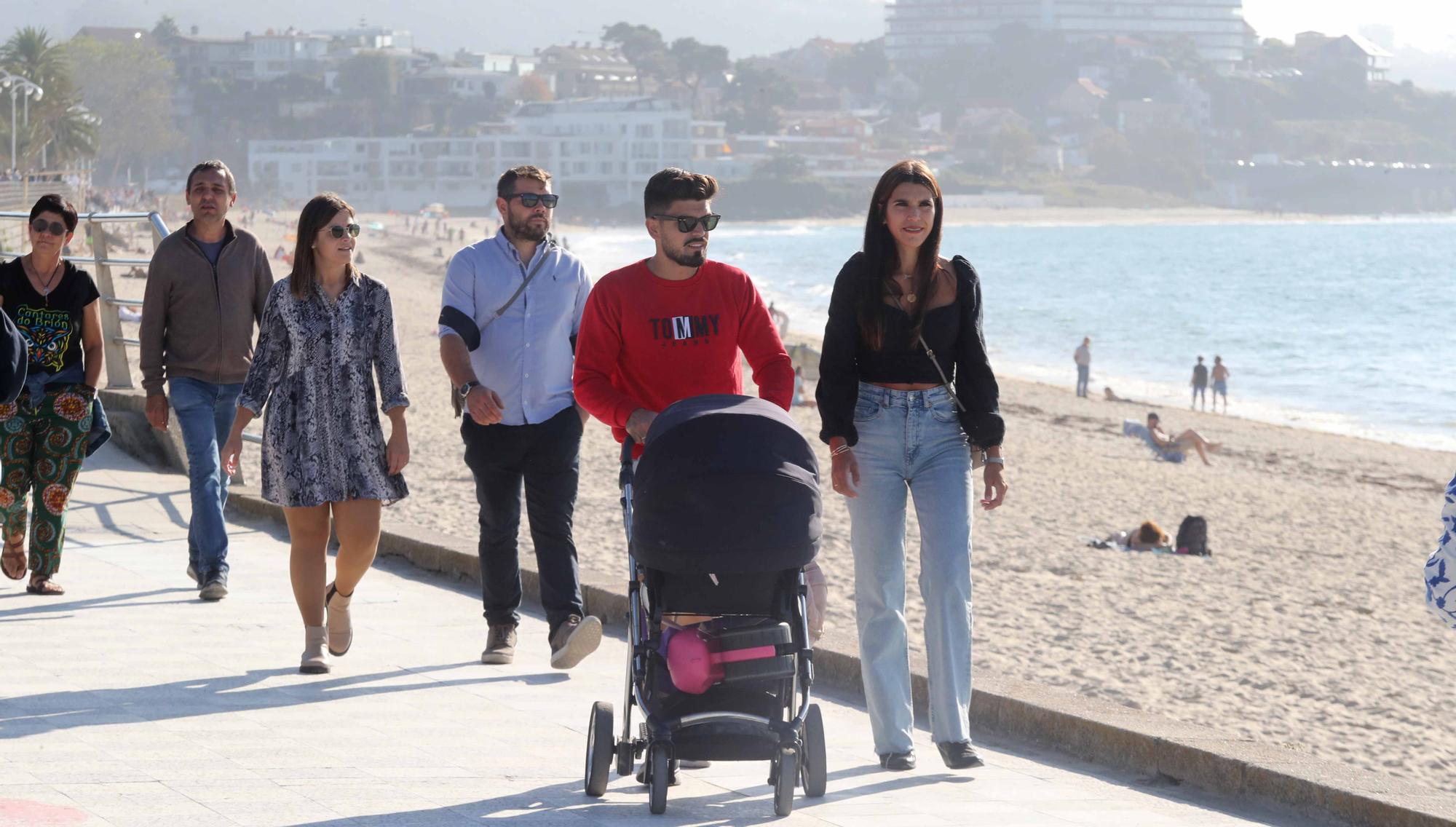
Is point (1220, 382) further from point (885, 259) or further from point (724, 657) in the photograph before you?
point (724, 657)

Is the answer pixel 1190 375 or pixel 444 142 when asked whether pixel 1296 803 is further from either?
pixel 444 142

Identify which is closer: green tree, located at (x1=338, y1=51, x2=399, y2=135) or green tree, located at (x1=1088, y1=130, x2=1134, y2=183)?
green tree, located at (x1=338, y1=51, x2=399, y2=135)

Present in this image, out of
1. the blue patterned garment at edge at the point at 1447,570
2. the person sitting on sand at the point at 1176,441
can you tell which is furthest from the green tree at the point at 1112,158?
the blue patterned garment at edge at the point at 1447,570

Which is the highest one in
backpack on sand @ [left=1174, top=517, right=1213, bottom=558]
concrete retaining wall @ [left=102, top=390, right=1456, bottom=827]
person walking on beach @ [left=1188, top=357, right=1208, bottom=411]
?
concrete retaining wall @ [left=102, top=390, right=1456, bottom=827]

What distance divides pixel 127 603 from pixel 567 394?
1993 millimetres

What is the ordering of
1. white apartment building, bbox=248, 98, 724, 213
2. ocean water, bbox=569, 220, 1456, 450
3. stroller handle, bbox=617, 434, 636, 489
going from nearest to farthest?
stroller handle, bbox=617, 434, 636, 489
ocean water, bbox=569, 220, 1456, 450
white apartment building, bbox=248, 98, 724, 213

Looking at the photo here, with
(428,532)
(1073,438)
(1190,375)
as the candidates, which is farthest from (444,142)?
(428,532)

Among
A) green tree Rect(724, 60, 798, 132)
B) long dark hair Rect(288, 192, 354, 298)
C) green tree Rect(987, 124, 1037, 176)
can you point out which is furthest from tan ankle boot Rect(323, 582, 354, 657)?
green tree Rect(724, 60, 798, 132)

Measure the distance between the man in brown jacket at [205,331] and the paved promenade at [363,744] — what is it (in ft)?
1.23

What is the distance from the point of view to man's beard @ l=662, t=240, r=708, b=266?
4.09 meters

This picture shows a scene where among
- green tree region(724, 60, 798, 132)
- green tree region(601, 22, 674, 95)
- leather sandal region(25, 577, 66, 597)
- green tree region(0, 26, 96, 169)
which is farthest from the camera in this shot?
green tree region(601, 22, 674, 95)

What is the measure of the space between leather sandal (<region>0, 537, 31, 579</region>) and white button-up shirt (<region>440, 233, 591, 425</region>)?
6.89ft

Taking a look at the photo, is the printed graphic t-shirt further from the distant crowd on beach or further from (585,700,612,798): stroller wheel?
(585,700,612,798): stroller wheel

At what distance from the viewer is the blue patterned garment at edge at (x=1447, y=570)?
123 inches
